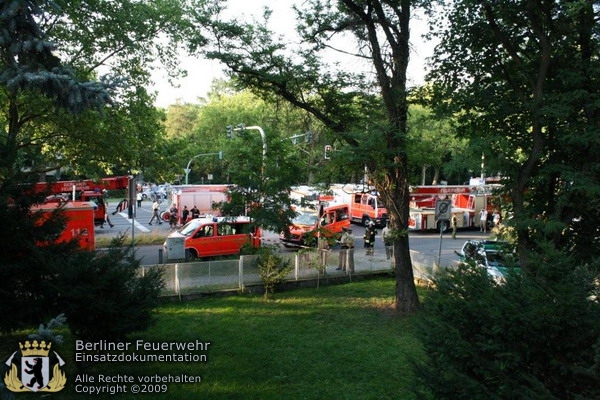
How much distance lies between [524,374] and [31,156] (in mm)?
9057

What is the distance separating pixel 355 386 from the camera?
809cm

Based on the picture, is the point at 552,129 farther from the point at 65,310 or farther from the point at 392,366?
the point at 65,310

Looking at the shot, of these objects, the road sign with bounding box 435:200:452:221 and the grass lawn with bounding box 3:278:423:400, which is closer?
the grass lawn with bounding box 3:278:423:400

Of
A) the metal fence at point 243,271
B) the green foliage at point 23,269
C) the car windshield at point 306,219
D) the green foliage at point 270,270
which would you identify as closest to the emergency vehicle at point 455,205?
the car windshield at point 306,219

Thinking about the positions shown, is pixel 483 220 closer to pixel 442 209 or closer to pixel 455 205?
pixel 455 205

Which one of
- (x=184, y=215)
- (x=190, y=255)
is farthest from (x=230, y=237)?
(x=184, y=215)

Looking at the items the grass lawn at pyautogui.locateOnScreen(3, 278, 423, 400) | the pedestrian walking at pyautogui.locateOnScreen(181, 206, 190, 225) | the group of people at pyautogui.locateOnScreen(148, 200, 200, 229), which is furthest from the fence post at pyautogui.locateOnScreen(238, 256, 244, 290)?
the pedestrian walking at pyautogui.locateOnScreen(181, 206, 190, 225)

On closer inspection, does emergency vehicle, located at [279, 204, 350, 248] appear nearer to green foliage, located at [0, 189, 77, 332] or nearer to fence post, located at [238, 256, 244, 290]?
fence post, located at [238, 256, 244, 290]

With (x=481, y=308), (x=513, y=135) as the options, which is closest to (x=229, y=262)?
(x=513, y=135)

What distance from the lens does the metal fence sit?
13812mm

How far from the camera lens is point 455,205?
1271 inches

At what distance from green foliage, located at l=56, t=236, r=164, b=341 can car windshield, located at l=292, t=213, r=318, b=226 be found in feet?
53.7

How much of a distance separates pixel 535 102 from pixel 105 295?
8.27m

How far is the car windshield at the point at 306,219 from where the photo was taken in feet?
81.8
